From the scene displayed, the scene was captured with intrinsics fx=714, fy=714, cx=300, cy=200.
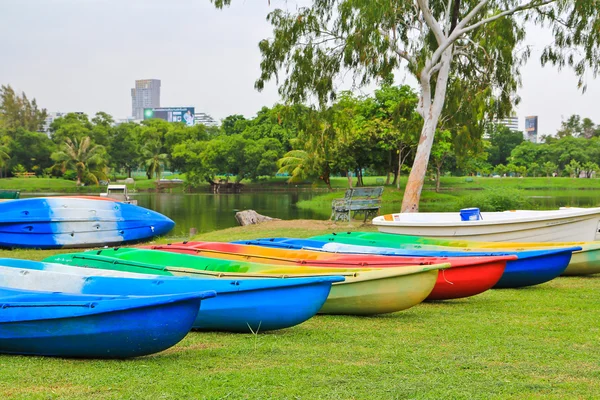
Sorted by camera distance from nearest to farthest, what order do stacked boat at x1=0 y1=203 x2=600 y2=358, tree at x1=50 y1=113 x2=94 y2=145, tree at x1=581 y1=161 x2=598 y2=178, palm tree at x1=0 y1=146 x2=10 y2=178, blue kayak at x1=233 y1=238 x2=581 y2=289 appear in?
1. stacked boat at x1=0 y1=203 x2=600 y2=358
2. blue kayak at x1=233 y1=238 x2=581 y2=289
3. palm tree at x1=0 y1=146 x2=10 y2=178
4. tree at x1=50 y1=113 x2=94 y2=145
5. tree at x1=581 y1=161 x2=598 y2=178

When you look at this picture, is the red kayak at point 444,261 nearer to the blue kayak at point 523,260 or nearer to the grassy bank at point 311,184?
the blue kayak at point 523,260

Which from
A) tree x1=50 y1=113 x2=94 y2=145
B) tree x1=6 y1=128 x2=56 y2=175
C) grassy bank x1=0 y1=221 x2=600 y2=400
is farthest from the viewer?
tree x1=50 y1=113 x2=94 y2=145

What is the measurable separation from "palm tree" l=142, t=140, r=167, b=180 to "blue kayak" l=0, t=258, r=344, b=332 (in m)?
74.2

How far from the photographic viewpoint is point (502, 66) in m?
22.3

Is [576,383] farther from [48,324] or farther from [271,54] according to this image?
[271,54]

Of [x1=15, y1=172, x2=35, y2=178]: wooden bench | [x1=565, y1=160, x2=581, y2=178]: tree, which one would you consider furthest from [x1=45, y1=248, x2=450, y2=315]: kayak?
[x1=565, y1=160, x2=581, y2=178]: tree

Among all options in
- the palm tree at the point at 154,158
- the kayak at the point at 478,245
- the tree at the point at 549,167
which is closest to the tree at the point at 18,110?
the palm tree at the point at 154,158

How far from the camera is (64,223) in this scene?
643 inches

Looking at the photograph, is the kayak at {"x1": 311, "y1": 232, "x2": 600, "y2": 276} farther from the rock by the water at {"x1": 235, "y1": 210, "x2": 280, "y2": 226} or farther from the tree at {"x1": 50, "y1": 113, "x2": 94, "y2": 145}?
the tree at {"x1": 50, "y1": 113, "x2": 94, "y2": 145}

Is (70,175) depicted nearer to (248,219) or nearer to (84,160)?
(84,160)

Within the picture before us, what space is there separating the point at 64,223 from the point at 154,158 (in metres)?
64.8

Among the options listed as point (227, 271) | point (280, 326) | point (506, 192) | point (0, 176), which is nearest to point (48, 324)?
point (280, 326)

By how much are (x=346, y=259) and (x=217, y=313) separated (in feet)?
8.09

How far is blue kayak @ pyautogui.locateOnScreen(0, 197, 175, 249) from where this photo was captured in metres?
16.0
